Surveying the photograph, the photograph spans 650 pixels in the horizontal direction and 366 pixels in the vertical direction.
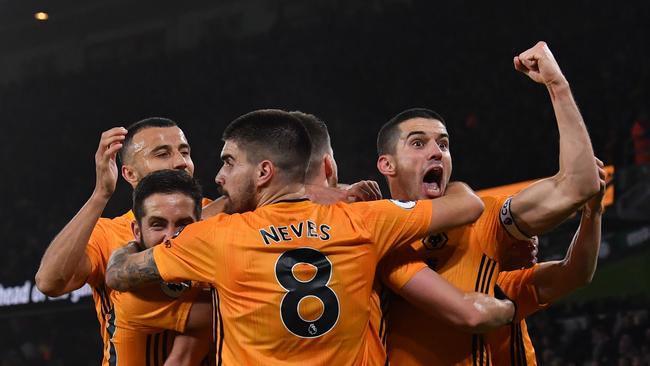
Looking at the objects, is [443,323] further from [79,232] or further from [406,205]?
[79,232]

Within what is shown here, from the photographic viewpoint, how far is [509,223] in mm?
3053

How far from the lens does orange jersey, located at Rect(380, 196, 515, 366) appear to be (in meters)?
2.99

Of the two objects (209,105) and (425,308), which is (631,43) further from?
(425,308)

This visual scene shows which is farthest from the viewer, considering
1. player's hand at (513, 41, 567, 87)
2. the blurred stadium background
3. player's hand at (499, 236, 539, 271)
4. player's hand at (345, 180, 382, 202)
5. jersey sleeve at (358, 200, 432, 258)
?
the blurred stadium background

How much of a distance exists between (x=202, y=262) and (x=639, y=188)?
897cm

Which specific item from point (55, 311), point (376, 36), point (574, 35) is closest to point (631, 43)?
point (574, 35)

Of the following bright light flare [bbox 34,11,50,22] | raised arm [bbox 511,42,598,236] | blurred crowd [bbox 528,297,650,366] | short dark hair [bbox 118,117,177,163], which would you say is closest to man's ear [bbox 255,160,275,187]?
raised arm [bbox 511,42,598,236]

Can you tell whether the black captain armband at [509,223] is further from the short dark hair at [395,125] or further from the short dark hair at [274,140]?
the short dark hair at [274,140]

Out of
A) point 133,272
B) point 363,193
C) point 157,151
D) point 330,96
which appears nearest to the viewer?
point 133,272

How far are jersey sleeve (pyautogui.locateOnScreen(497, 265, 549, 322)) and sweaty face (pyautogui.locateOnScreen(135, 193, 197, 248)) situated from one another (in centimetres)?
131

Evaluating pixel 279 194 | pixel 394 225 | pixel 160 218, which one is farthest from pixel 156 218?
pixel 394 225

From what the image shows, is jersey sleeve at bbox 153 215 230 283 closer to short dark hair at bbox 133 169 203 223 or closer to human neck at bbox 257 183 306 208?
human neck at bbox 257 183 306 208

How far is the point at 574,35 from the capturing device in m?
13.2

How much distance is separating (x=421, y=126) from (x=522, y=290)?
2.49ft
